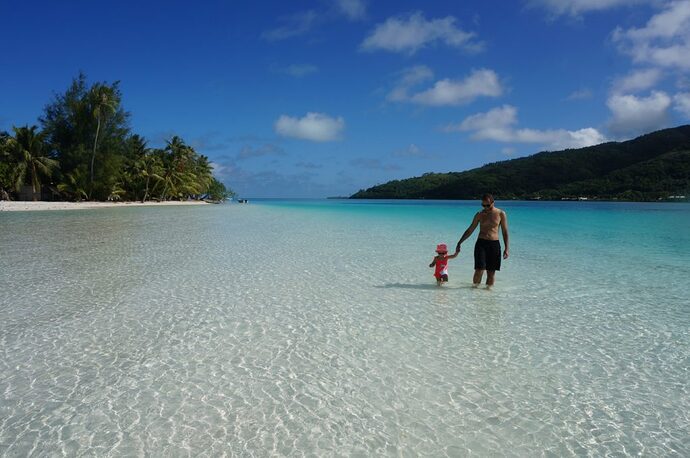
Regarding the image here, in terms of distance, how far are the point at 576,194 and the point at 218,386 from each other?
9023 cm

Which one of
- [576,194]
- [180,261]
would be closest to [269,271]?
[180,261]

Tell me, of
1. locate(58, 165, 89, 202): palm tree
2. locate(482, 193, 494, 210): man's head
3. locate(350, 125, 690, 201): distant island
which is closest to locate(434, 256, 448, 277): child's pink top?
locate(482, 193, 494, 210): man's head

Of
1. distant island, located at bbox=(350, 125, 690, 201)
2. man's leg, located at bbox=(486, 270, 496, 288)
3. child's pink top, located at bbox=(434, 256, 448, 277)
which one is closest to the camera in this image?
man's leg, located at bbox=(486, 270, 496, 288)

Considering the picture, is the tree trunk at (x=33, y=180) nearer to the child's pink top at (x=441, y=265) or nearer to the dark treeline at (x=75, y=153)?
the dark treeline at (x=75, y=153)

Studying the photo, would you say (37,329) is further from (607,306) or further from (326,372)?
(607,306)

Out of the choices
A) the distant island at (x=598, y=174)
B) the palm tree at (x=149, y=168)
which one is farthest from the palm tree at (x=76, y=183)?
the distant island at (x=598, y=174)

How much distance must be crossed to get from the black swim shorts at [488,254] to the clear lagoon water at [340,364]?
50cm

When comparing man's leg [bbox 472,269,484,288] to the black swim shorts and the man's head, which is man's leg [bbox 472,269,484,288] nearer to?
the black swim shorts

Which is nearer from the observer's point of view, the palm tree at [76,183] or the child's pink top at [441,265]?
the child's pink top at [441,265]

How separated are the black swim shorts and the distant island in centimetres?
7880

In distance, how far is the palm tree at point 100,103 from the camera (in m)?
40.4

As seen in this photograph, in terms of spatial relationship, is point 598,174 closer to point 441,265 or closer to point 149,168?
point 149,168

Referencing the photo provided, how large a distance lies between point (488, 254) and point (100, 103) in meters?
43.9

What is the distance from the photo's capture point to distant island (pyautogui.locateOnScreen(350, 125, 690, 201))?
73500 mm
